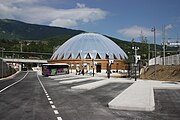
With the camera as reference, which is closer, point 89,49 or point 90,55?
point 90,55

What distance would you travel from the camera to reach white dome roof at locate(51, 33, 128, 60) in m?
92.3

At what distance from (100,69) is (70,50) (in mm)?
11727

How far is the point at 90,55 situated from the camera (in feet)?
301

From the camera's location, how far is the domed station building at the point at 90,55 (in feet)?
301

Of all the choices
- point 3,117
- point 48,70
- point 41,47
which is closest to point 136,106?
point 3,117

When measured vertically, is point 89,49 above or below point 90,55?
above

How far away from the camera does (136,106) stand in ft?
40.3

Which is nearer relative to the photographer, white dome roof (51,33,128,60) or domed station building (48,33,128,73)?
domed station building (48,33,128,73)

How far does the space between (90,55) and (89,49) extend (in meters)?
2.06

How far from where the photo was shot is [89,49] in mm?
92500

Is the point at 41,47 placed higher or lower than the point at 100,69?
higher

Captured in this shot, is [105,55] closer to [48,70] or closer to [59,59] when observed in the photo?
[59,59]

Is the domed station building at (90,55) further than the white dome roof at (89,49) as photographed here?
No

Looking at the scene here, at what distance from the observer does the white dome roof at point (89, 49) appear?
92312 mm
